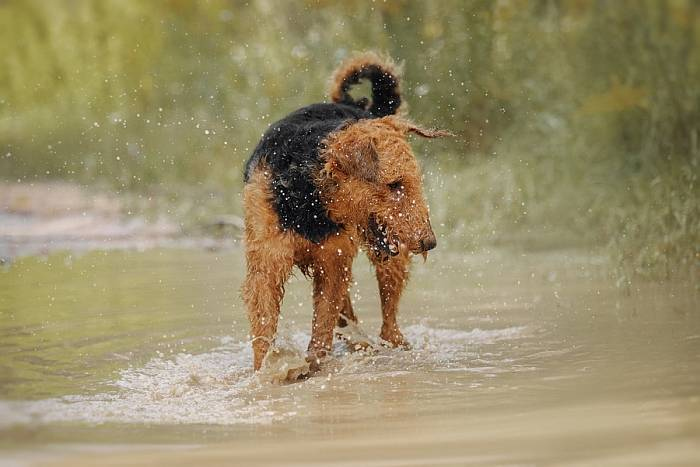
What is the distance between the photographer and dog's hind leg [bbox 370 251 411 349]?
4.82m

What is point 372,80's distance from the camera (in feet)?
17.1

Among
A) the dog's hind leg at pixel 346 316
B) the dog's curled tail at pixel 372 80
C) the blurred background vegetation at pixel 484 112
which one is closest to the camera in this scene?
the dog's hind leg at pixel 346 316

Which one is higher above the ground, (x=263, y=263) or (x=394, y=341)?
(x=263, y=263)

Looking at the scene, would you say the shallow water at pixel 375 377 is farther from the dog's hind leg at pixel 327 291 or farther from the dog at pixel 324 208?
the dog at pixel 324 208

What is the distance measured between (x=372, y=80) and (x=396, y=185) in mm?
1418

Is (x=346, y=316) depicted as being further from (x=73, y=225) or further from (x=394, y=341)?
(x=73, y=225)

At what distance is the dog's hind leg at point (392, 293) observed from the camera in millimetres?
4824

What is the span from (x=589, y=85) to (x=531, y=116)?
0.61 meters

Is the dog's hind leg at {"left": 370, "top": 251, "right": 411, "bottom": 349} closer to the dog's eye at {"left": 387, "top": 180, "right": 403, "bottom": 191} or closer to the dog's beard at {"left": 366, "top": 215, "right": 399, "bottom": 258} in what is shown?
the dog's beard at {"left": 366, "top": 215, "right": 399, "bottom": 258}

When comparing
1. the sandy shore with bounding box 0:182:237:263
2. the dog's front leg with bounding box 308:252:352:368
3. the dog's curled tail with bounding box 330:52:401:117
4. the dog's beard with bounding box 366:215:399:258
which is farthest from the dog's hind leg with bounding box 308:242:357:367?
the sandy shore with bounding box 0:182:237:263

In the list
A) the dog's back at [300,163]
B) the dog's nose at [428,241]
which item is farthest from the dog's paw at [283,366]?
the dog's nose at [428,241]

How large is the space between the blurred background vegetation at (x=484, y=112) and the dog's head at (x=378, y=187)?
6.70 feet

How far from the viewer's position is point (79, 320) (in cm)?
549

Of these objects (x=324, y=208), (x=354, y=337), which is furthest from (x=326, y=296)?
(x=354, y=337)
